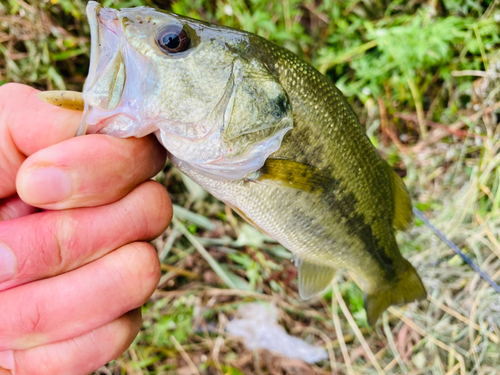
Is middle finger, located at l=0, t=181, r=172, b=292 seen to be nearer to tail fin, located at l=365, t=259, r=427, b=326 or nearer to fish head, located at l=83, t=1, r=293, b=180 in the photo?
fish head, located at l=83, t=1, r=293, b=180

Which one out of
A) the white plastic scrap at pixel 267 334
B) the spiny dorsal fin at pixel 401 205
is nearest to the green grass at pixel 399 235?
the white plastic scrap at pixel 267 334

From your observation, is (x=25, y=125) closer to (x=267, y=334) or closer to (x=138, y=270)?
(x=138, y=270)

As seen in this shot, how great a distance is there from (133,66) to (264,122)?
0.32 meters

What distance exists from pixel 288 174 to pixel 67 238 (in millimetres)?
560

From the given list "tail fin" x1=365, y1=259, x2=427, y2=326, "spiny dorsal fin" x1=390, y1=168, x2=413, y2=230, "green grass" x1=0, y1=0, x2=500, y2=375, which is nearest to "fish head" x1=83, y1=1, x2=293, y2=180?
"spiny dorsal fin" x1=390, y1=168, x2=413, y2=230

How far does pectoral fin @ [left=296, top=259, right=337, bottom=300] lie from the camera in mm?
1286

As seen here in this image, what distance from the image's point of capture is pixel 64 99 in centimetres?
73

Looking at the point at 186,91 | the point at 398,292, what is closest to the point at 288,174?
→ the point at 186,91

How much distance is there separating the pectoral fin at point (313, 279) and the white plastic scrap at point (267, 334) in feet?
2.91

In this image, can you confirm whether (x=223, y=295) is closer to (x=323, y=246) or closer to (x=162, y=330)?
(x=162, y=330)

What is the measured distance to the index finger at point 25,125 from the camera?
2.56 feet

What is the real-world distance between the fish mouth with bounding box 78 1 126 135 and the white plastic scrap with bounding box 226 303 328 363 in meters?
1.72

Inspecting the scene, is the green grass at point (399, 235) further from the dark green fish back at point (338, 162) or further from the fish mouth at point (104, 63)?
the fish mouth at point (104, 63)

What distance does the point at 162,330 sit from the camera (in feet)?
6.38
